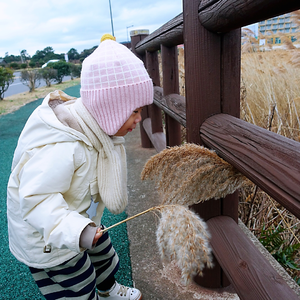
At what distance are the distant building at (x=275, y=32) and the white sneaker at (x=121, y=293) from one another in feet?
8.78

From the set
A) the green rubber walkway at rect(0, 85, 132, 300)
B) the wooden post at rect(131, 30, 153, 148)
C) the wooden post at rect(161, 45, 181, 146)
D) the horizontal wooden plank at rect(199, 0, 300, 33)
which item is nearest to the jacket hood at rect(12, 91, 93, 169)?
the horizontal wooden plank at rect(199, 0, 300, 33)

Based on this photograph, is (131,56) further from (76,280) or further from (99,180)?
(76,280)

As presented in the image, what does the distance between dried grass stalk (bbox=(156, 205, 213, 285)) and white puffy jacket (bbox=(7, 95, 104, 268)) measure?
0.39 metres

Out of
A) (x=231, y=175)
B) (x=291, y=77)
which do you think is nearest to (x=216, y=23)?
(x=231, y=175)

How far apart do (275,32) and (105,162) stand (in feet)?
9.39

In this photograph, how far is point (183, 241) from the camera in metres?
0.75

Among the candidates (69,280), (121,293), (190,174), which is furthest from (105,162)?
(121,293)

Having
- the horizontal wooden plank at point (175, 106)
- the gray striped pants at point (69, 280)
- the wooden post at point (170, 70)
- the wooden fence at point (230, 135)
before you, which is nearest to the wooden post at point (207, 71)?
the wooden fence at point (230, 135)

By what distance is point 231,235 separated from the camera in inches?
53.7

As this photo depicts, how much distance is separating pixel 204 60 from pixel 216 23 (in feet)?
0.63

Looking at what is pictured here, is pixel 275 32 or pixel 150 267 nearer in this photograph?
pixel 150 267

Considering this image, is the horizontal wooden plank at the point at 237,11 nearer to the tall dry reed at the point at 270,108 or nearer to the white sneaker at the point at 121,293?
the tall dry reed at the point at 270,108

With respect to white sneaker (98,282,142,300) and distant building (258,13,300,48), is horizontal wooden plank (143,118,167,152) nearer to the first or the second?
white sneaker (98,282,142,300)

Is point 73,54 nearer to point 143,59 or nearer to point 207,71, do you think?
point 143,59
